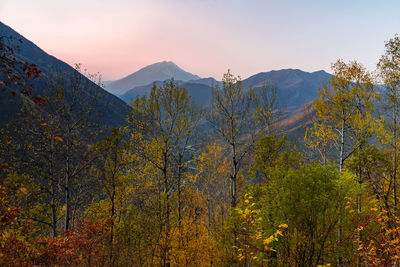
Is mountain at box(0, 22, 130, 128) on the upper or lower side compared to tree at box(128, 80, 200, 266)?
upper

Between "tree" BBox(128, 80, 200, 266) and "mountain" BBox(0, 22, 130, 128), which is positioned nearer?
"mountain" BBox(0, 22, 130, 128)

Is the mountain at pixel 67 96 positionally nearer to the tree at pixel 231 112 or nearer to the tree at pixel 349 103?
the tree at pixel 231 112

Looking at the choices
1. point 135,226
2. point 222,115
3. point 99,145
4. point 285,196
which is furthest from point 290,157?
point 99,145

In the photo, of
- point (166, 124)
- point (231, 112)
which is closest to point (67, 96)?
point (166, 124)

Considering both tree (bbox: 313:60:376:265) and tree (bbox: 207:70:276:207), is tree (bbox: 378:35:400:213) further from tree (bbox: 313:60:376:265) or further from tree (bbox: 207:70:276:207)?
tree (bbox: 207:70:276:207)

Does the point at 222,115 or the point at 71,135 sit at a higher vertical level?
the point at 222,115

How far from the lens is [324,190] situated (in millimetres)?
8148

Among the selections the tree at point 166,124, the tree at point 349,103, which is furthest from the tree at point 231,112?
the tree at point 349,103

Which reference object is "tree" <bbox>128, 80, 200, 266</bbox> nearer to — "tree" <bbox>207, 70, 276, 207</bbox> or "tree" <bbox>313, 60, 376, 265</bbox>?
"tree" <bbox>207, 70, 276, 207</bbox>

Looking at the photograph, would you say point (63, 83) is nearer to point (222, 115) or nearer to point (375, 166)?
point (222, 115)

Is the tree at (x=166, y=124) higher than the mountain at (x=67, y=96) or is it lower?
lower

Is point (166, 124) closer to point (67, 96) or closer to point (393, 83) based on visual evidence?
→ point (67, 96)

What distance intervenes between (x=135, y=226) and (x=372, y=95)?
21715mm

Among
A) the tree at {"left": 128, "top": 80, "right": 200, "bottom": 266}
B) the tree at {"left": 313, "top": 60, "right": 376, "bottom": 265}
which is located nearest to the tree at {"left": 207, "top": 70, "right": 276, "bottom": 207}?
the tree at {"left": 128, "top": 80, "right": 200, "bottom": 266}
